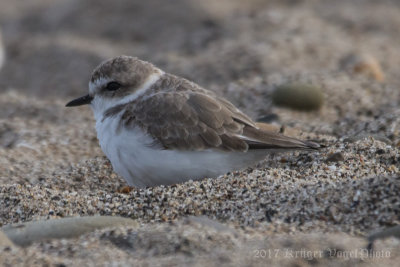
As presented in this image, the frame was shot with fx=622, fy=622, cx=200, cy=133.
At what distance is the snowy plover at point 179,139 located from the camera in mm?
3977

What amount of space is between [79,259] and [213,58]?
17.0ft

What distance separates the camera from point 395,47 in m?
8.67

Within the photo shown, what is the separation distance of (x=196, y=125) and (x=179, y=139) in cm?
15

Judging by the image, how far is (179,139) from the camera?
399 cm

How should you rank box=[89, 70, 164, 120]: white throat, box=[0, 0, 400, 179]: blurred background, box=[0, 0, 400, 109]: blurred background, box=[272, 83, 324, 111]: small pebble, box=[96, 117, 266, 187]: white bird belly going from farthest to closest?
1. box=[0, 0, 400, 109]: blurred background
2. box=[272, 83, 324, 111]: small pebble
3. box=[0, 0, 400, 179]: blurred background
4. box=[89, 70, 164, 120]: white throat
5. box=[96, 117, 266, 187]: white bird belly

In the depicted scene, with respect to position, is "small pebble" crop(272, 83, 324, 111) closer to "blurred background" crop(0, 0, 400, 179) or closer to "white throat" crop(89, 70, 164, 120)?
"blurred background" crop(0, 0, 400, 179)

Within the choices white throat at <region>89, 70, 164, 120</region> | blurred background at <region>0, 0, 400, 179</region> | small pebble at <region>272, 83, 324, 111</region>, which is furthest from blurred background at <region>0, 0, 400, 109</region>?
white throat at <region>89, 70, 164, 120</region>

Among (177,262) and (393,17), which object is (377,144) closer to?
(177,262)

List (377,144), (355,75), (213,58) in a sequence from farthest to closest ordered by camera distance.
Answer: (213,58)
(355,75)
(377,144)

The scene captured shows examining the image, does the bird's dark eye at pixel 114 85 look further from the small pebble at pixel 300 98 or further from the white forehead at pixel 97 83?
the small pebble at pixel 300 98

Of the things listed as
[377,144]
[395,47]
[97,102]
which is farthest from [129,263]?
[395,47]

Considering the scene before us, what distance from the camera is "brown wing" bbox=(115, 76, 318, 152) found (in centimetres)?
399

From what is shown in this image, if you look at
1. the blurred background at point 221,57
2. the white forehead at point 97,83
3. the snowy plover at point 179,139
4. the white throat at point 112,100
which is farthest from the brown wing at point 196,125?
the blurred background at point 221,57

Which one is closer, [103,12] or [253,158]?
[253,158]
